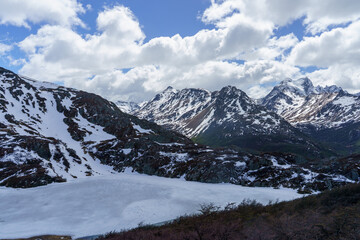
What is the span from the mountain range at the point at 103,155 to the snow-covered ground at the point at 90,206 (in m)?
12.8

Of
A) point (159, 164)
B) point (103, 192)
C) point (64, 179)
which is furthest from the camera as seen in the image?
point (159, 164)

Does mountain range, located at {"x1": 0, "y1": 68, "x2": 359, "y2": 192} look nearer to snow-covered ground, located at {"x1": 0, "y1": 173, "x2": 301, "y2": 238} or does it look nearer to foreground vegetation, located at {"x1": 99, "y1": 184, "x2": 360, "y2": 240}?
snow-covered ground, located at {"x1": 0, "y1": 173, "x2": 301, "y2": 238}

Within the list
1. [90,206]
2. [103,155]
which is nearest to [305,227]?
[90,206]

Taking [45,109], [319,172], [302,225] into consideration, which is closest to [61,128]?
[45,109]

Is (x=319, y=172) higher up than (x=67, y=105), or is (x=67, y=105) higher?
(x=67, y=105)

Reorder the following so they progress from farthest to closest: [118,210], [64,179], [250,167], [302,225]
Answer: [250,167]
[64,179]
[118,210]
[302,225]

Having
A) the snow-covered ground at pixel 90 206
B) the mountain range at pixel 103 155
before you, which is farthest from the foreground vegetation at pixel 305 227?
the mountain range at pixel 103 155

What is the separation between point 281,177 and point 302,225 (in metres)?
52.9

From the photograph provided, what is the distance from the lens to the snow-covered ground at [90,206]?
2786cm

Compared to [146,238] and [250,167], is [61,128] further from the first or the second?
[146,238]

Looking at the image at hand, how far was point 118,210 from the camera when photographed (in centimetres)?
3428

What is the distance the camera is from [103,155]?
96750 millimetres

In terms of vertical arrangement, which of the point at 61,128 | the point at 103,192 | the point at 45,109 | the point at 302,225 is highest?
the point at 45,109

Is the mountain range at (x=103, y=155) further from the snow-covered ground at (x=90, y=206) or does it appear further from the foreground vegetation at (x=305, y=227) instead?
the foreground vegetation at (x=305, y=227)
